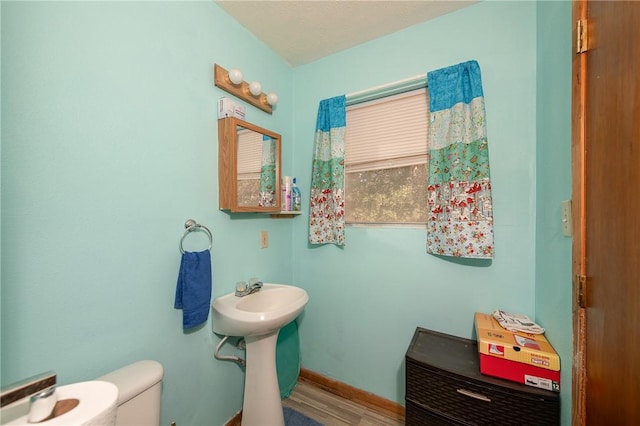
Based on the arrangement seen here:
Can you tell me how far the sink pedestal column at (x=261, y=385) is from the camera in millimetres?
1276

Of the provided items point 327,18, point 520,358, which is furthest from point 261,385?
point 327,18

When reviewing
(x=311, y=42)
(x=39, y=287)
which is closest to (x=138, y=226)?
(x=39, y=287)

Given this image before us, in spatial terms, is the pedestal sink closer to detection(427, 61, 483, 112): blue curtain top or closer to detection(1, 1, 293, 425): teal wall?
detection(1, 1, 293, 425): teal wall

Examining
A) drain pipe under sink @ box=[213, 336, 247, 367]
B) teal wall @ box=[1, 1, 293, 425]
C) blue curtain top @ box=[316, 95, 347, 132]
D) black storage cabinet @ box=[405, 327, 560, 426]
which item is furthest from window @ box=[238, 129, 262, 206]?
black storage cabinet @ box=[405, 327, 560, 426]

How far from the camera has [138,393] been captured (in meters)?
0.83

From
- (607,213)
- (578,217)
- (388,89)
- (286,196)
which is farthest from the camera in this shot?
(286,196)

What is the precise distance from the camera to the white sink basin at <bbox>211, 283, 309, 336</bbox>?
3.60 feet

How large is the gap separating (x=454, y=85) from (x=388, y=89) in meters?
0.38

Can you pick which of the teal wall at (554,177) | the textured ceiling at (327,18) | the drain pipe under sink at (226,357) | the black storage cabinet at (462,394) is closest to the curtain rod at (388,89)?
the textured ceiling at (327,18)

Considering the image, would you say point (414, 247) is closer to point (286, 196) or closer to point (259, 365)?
point (286, 196)

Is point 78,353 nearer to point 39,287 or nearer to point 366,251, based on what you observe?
point 39,287

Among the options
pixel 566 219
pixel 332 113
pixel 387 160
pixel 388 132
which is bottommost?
pixel 566 219

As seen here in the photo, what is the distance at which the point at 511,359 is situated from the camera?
96cm

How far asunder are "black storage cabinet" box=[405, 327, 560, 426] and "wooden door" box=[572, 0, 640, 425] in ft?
0.59
